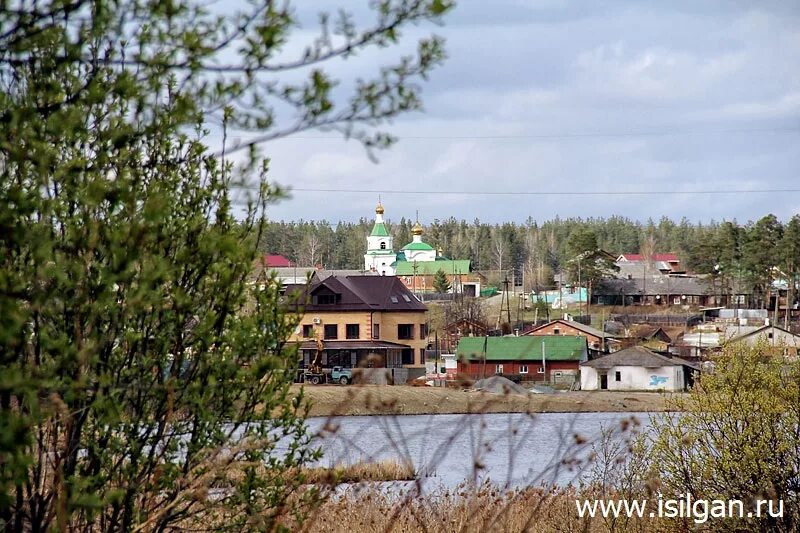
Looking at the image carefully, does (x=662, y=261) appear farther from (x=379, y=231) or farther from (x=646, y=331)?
(x=646, y=331)

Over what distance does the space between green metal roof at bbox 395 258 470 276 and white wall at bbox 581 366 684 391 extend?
64.3 metres

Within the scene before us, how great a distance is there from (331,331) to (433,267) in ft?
219

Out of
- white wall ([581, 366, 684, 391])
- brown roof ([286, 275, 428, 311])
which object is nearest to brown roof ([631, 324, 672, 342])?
white wall ([581, 366, 684, 391])

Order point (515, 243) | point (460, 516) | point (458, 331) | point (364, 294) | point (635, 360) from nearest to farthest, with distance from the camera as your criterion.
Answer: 1. point (460, 516)
2. point (635, 360)
3. point (364, 294)
4. point (458, 331)
5. point (515, 243)

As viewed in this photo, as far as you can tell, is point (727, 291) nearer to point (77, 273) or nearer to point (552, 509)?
point (552, 509)

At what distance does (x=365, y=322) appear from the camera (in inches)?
2299

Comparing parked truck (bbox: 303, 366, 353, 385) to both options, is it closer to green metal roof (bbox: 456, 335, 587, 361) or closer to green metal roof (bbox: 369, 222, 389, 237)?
green metal roof (bbox: 456, 335, 587, 361)

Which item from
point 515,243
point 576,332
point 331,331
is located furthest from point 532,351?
point 515,243

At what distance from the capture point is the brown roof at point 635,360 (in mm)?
56156

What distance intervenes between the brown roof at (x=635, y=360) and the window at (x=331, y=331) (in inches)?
526

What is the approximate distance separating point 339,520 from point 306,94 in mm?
8683

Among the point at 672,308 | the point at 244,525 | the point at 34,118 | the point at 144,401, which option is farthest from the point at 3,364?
the point at 672,308

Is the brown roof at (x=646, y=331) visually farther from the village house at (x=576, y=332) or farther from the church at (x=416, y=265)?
the church at (x=416, y=265)

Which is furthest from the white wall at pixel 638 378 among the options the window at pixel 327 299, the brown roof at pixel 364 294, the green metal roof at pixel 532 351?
the window at pixel 327 299
